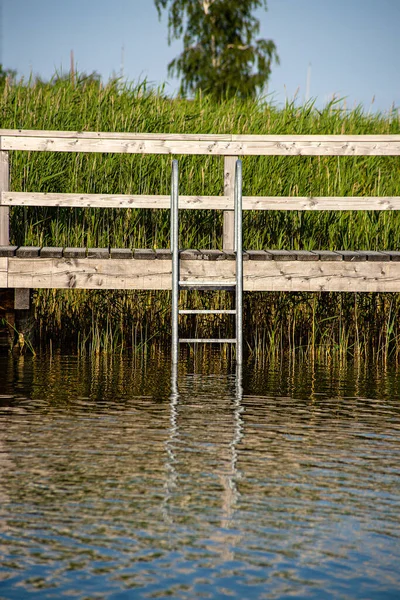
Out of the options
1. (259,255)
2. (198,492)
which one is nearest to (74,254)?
(259,255)

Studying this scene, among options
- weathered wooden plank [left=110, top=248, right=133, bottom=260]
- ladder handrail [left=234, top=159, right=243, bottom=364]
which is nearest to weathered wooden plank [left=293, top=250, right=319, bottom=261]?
ladder handrail [left=234, top=159, right=243, bottom=364]

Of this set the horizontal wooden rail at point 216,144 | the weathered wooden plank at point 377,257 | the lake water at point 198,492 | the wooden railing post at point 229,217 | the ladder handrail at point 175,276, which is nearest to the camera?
the lake water at point 198,492

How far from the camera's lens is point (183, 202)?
8477 millimetres

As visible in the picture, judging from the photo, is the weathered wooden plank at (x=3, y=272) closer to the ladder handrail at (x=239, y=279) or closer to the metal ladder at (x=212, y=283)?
the metal ladder at (x=212, y=283)

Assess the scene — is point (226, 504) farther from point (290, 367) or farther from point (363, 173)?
point (363, 173)

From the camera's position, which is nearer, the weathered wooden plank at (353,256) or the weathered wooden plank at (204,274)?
the weathered wooden plank at (204,274)

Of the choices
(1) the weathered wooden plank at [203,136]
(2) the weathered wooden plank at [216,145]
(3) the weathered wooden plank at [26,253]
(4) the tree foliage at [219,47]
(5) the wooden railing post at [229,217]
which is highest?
(4) the tree foliage at [219,47]

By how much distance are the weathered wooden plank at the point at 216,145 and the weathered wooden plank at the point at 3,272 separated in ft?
3.13

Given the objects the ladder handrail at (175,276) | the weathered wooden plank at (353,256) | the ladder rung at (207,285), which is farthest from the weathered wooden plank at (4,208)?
the weathered wooden plank at (353,256)

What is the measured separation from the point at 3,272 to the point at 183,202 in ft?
5.20

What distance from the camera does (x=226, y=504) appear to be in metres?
3.74

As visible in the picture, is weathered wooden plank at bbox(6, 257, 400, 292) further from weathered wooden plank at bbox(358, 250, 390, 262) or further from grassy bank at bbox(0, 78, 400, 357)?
grassy bank at bbox(0, 78, 400, 357)

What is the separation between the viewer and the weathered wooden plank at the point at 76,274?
8.36m

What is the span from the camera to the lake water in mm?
2984
